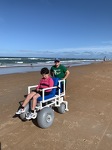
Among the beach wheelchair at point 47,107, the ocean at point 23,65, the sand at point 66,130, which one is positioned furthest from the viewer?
the ocean at point 23,65

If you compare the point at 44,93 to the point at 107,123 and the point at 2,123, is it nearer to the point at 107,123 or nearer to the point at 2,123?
the point at 2,123

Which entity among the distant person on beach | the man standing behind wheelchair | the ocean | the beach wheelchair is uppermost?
the man standing behind wheelchair

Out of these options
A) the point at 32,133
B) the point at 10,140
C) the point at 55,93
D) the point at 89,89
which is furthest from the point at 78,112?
the point at 89,89

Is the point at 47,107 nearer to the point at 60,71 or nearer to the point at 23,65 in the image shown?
the point at 60,71

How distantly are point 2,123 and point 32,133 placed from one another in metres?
1.11

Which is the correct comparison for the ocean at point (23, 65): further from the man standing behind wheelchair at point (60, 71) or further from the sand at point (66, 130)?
the sand at point (66, 130)

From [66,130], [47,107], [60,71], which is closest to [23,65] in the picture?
[60,71]

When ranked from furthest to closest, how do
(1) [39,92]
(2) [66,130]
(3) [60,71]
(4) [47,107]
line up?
Answer: (3) [60,71] < (1) [39,92] < (4) [47,107] < (2) [66,130]

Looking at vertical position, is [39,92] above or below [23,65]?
above

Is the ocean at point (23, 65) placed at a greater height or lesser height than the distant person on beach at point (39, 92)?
lesser

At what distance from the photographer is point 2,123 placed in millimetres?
5656

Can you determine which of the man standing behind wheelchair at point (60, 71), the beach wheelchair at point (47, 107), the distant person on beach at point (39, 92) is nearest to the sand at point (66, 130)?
the beach wheelchair at point (47, 107)

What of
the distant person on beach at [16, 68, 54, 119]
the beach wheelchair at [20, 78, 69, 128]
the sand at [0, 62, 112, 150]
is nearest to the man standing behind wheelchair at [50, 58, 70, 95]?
the beach wheelchair at [20, 78, 69, 128]

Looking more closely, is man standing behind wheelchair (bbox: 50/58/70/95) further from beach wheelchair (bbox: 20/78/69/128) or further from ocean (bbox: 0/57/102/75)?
ocean (bbox: 0/57/102/75)
